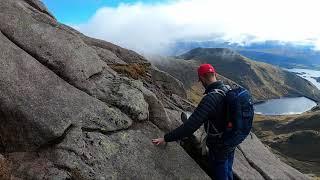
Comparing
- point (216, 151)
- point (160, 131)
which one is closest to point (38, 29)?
point (160, 131)

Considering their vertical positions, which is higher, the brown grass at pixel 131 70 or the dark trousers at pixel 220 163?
the brown grass at pixel 131 70

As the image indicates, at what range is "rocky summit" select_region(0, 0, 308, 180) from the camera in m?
15.6

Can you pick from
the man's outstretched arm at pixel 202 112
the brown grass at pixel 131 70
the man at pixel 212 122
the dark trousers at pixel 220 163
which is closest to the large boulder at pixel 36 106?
the man's outstretched arm at pixel 202 112

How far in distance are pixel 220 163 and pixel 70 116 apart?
252 inches

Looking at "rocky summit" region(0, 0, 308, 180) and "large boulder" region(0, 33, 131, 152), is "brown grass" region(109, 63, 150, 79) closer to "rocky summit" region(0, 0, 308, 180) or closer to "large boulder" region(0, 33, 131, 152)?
"rocky summit" region(0, 0, 308, 180)

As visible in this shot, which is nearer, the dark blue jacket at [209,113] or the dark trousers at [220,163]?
the dark blue jacket at [209,113]

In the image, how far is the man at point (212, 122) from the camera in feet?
53.2

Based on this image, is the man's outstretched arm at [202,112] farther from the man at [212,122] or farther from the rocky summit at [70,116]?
the rocky summit at [70,116]

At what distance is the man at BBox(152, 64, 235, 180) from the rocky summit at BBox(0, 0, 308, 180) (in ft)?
4.27

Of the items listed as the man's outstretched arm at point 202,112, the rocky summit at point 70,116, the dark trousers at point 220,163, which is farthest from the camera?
the dark trousers at point 220,163

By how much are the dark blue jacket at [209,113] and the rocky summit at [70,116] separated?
7.10 feet

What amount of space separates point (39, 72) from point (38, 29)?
2.92m

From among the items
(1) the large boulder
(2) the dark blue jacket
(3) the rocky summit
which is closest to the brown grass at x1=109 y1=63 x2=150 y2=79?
(3) the rocky summit

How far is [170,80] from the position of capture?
30109mm
